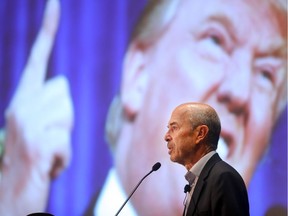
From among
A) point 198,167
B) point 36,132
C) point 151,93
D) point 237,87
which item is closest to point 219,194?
point 198,167

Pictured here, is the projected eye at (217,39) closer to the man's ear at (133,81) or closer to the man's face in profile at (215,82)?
the man's face in profile at (215,82)

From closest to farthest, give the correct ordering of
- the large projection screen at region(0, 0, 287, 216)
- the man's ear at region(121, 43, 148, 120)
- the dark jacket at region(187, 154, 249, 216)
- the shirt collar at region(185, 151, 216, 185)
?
the dark jacket at region(187, 154, 249, 216) → the shirt collar at region(185, 151, 216, 185) → the large projection screen at region(0, 0, 287, 216) → the man's ear at region(121, 43, 148, 120)

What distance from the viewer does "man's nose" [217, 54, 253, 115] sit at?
11.5 ft

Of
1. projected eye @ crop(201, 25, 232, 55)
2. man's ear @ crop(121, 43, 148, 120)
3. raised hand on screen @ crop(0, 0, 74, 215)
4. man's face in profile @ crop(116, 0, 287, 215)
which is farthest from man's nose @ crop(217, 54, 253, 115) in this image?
raised hand on screen @ crop(0, 0, 74, 215)

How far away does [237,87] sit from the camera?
352cm

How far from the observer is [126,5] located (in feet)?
12.3

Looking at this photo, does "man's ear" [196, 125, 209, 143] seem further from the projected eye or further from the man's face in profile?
the projected eye

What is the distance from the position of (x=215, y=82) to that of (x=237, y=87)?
0.13m

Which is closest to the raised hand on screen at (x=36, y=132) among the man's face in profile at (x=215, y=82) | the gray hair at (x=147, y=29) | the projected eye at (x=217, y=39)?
the gray hair at (x=147, y=29)

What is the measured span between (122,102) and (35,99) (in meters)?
0.61

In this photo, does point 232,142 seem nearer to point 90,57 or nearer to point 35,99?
point 90,57

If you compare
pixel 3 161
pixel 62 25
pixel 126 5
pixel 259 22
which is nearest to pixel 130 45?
pixel 126 5

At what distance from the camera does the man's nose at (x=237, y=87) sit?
11.5 feet

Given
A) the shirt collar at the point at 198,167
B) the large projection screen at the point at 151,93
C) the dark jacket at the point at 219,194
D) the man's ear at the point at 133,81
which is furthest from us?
the man's ear at the point at 133,81
